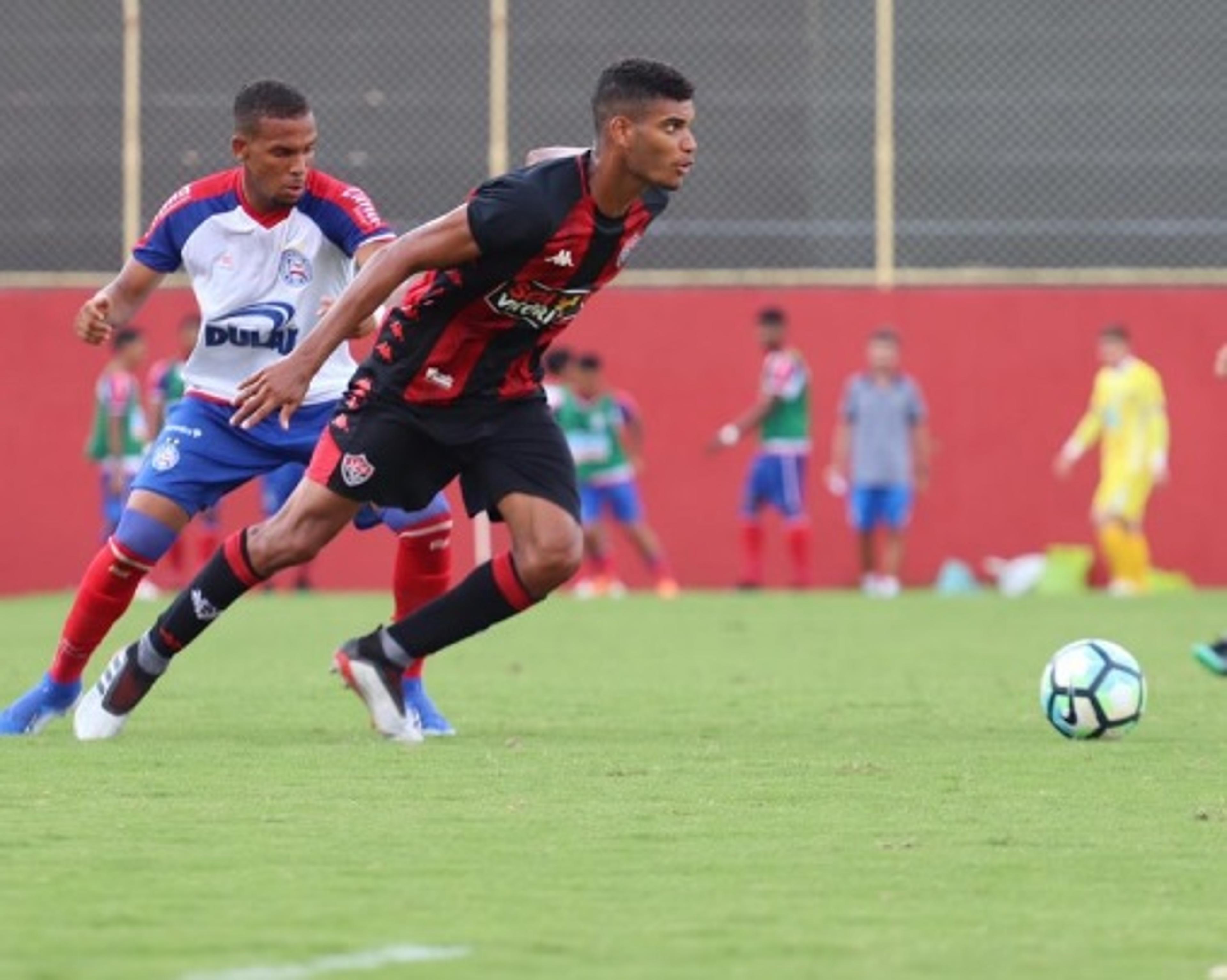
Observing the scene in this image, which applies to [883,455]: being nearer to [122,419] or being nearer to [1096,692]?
[122,419]

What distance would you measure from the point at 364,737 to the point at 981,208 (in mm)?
16627

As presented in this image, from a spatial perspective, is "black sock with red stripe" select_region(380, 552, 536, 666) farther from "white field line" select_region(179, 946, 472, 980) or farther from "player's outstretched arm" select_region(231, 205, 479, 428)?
"white field line" select_region(179, 946, 472, 980)

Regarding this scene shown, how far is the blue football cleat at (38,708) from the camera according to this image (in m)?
10.3

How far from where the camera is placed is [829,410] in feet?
86.9

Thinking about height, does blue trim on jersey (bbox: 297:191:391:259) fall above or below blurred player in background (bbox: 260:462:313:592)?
above

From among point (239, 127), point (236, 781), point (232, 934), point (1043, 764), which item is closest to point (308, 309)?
point (239, 127)

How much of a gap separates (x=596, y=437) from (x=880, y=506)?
2.65 metres

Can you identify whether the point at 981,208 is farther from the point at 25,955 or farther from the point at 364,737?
the point at 25,955

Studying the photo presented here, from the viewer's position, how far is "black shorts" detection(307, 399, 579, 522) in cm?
948

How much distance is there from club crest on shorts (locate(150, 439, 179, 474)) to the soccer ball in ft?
10.1

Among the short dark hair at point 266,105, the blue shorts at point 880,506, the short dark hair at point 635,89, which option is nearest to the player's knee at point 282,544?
A: the short dark hair at point 266,105

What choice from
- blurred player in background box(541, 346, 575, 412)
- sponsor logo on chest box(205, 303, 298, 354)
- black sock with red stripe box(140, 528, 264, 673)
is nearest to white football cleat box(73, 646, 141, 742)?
black sock with red stripe box(140, 528, 264, 673)

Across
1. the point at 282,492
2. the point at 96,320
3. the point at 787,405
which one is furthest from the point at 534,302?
the point at 787,405

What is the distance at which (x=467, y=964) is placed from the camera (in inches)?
216
